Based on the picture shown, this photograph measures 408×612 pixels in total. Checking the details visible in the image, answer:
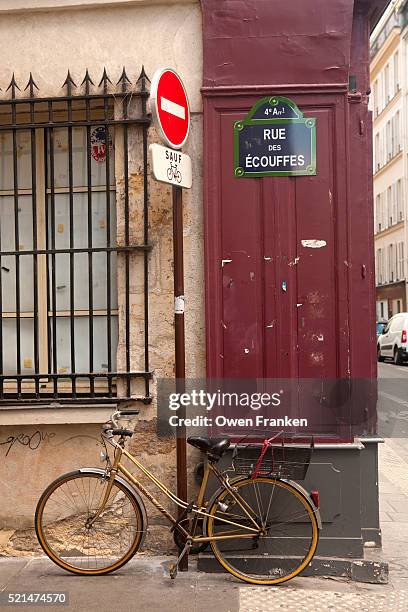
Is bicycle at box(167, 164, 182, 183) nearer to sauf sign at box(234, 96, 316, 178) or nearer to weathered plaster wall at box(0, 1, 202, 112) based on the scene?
sauf sign at box(234, 96, 316, 178)

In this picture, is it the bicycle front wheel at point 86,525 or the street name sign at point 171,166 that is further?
the bicycle front wheel at point 86,525

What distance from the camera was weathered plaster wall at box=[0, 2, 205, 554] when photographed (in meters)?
5.39

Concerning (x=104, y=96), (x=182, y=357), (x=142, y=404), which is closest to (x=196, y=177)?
(x=104, y=96)

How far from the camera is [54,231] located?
5.74 m

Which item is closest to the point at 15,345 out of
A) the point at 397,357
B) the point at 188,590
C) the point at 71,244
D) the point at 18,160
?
the point at 71,244

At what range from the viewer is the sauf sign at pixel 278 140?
525cm

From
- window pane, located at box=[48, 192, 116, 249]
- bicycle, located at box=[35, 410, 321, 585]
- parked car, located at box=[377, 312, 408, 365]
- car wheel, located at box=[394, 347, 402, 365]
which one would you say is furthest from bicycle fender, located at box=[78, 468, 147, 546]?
car wheel, located at box=[394, 347, 402, 365]

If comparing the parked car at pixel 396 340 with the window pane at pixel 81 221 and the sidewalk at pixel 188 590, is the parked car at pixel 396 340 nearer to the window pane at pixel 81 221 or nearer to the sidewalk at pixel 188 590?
the sidewalk at pixel 188 590

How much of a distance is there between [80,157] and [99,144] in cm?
18

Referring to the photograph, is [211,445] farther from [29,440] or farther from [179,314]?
[29,440]

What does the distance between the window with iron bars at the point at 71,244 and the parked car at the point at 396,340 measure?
70.8 feet

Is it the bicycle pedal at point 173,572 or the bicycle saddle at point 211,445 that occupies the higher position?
the bicycle saddle at point 211,445

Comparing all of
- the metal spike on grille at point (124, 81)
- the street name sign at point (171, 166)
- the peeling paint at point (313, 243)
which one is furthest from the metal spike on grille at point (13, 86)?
the peeling paint at point (313, 243)

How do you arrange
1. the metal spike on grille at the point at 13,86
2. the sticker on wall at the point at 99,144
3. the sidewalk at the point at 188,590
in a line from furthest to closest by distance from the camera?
the sticker on wall at the point at 99,144, the metal spike on grille at the point at 13,86, the sidewalk at the point at 188,590
